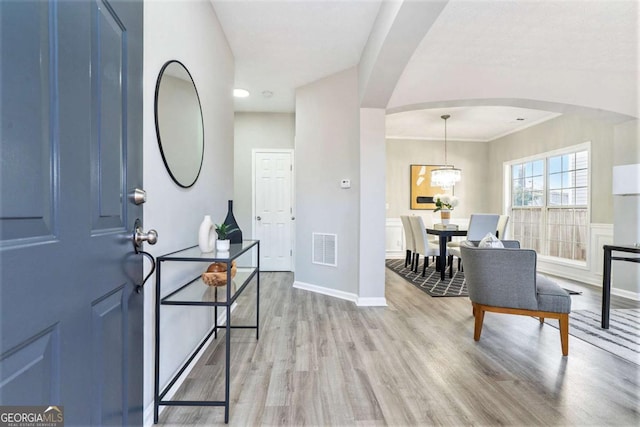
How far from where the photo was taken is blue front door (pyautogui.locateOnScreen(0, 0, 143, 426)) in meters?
0.51

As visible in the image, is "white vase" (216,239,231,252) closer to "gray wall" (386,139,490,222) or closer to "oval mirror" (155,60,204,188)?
"oval mirror" (155,60,204,188)

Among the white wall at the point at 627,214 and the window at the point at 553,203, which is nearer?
the white wall at the point at 627,214

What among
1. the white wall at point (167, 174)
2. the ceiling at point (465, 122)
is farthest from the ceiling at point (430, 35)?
the ceiling at point (465, 122)

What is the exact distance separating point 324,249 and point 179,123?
7.96 feet

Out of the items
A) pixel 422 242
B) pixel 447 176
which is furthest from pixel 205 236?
pixel 447 176

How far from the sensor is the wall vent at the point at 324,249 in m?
3.64

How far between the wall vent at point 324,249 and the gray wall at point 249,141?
1.56 metres

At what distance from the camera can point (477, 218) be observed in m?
4.38

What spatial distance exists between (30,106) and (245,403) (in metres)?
1.61

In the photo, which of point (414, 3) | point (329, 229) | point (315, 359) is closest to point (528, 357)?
point (315, 359)

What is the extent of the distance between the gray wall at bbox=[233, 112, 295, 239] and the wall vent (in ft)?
5.12

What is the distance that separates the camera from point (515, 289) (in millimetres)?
2188

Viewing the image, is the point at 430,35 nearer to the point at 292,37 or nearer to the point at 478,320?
the point at 292,37

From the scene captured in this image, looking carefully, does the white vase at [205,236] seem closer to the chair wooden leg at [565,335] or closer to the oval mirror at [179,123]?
the oval mirror at [179,123]
